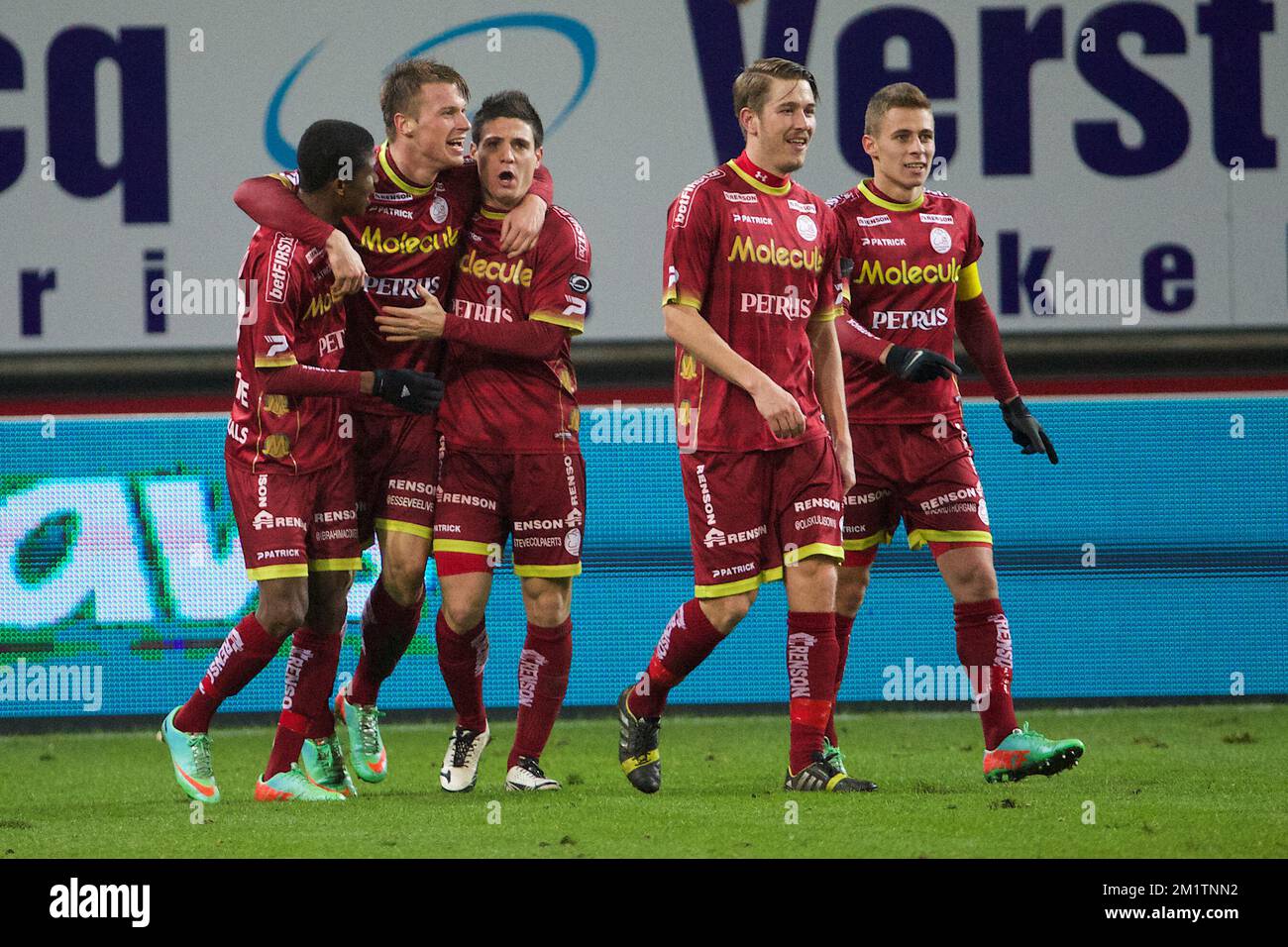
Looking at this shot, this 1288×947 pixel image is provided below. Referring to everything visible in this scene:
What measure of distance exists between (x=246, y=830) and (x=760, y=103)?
2.33 metres

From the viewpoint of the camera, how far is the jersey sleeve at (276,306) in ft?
16.8

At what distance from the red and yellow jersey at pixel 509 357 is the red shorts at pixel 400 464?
0.27 ft

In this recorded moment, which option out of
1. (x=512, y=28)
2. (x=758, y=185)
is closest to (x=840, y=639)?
(x=758, y=185)

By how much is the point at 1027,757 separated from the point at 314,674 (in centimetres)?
199

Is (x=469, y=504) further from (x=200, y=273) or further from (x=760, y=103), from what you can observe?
(x=200, y=273)

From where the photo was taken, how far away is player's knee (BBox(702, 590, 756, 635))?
17.3 ft

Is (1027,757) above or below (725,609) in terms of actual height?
below

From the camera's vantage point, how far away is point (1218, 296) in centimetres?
787

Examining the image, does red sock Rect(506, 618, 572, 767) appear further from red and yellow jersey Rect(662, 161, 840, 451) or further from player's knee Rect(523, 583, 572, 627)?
red and yellow jersey Rect(662, 161, 840, 451)

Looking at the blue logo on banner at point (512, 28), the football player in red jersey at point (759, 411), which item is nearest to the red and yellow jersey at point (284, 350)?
the football player in red jersey at point (759, 411)

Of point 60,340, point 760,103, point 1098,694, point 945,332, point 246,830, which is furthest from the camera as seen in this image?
point 60,340

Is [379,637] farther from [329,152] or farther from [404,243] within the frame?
[329,152]

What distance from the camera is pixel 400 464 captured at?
5.48 meters

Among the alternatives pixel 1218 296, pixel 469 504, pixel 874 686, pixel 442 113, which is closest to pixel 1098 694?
pixel 874 686
